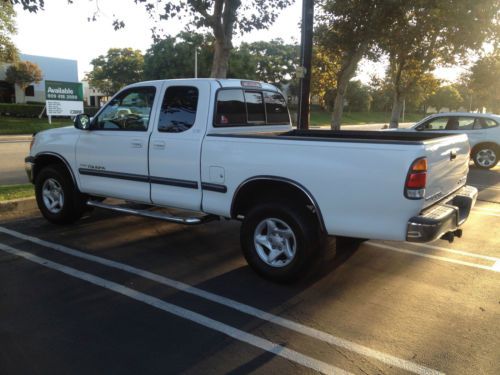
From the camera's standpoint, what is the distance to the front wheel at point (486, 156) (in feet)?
44.0

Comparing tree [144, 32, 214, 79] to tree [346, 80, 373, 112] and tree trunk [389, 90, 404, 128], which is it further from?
tree [346, 80, 373, 112]

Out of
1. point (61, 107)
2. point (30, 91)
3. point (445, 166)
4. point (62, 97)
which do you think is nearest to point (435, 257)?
point (445, 166)

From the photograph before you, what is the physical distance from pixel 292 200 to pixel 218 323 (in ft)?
4.61

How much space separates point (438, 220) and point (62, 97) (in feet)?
88.8

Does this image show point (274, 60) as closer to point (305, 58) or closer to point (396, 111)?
point (396, 111)

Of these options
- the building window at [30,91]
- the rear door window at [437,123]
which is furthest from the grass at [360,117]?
the rear door window at [437,123]

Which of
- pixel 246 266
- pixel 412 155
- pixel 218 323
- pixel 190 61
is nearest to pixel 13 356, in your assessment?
pixel 218 323

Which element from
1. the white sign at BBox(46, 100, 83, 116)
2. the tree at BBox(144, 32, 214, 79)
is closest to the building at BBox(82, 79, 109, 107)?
the tree at BBox(144, 32, 214, 79)

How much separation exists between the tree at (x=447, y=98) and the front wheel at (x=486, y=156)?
6692 centimetres

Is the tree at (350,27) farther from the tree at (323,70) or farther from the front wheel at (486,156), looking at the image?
the front wheel at (486,156)

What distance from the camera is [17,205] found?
7262mm

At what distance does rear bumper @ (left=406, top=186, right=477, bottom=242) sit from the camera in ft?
12.4

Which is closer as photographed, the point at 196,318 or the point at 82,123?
the point at 196,318

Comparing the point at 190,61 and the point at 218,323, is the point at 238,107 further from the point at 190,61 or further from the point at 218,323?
the point at 190,61
